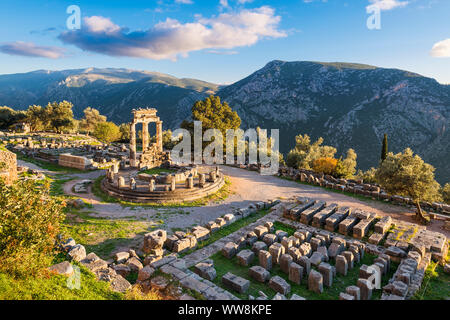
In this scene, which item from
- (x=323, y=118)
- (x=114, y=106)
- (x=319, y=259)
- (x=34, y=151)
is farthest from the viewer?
(x=114, y=106)

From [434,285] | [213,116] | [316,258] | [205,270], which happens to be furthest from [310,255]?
[213,116]

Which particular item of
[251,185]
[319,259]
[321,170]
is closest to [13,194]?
[319,259]

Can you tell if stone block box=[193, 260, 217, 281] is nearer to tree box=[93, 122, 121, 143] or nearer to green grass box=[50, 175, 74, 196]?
green grass box=[50, 175, 74, 196]

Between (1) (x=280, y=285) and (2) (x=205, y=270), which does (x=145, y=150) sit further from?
(1) (x=280, y=285)

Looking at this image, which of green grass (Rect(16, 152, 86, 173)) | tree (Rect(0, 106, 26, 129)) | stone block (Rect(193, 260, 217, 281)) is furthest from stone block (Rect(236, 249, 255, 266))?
tree (Rect(0, 106, 26, 129))

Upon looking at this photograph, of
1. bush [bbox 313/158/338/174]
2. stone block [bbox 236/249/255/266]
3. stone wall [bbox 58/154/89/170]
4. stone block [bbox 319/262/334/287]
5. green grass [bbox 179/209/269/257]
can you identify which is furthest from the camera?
bush [bbox 313/158/338/174]
